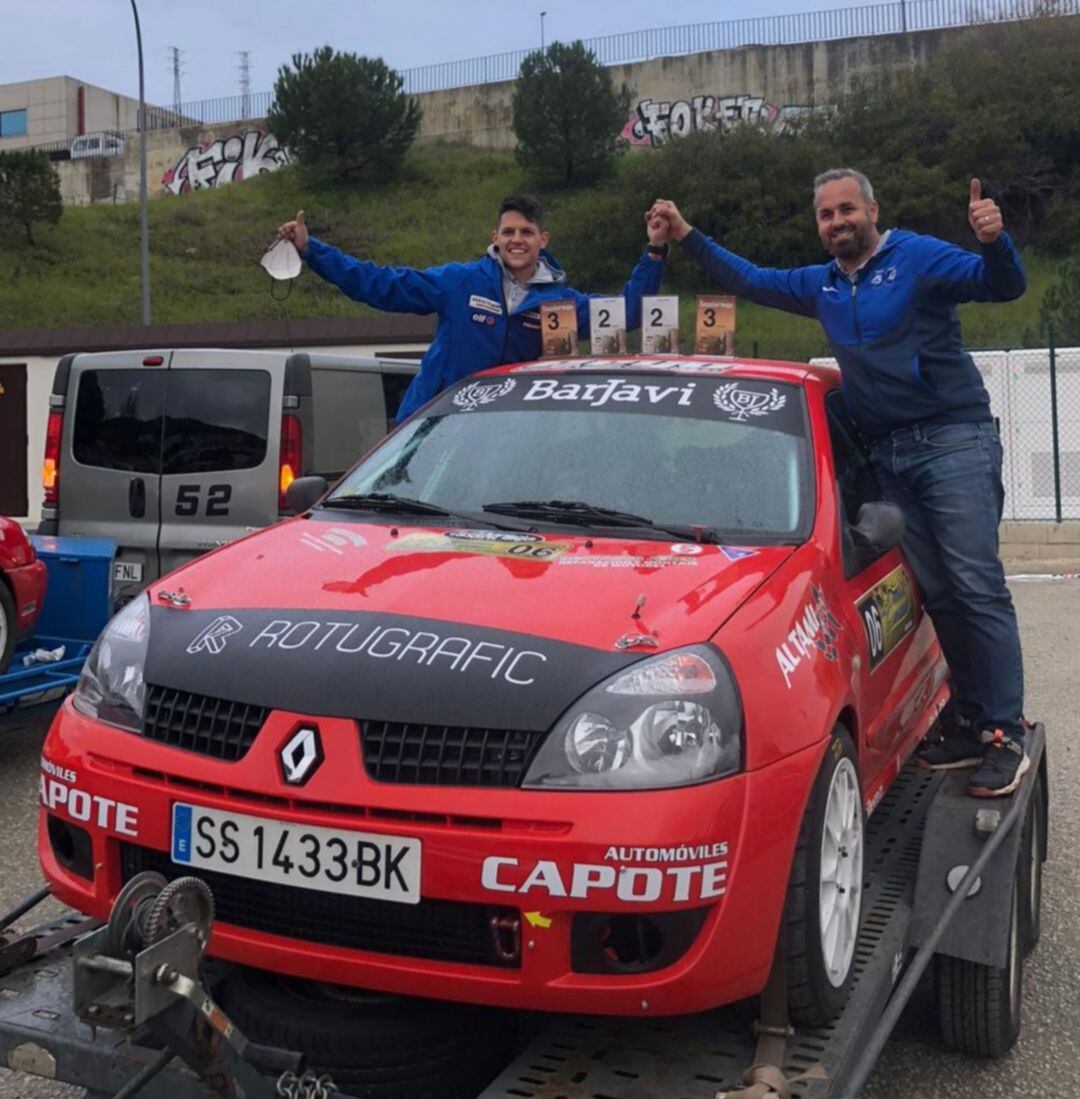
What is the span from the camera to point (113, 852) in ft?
8.84

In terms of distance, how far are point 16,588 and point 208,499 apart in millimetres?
1907

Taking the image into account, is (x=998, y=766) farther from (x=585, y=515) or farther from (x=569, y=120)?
(x=569, y=120)

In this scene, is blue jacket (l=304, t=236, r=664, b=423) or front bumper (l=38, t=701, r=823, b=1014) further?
blue jacket (l=304, t=236, r=664, b=423)

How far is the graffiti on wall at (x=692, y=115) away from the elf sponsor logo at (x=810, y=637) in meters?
41.5

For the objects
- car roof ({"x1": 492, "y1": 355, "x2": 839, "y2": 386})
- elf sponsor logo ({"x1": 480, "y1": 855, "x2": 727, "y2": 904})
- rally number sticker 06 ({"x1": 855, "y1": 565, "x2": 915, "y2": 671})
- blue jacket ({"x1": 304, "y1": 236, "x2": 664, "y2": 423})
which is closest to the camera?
elf sponsor logo ({"x1": 480, "y1": 855, "x2": 727, "y2": 904})

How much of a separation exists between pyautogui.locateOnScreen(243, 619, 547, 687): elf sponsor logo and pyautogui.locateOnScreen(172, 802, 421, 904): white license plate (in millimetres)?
355

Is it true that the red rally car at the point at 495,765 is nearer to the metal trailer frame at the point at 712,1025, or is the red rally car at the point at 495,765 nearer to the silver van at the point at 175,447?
the metal trailer frame at the point at 712,1025

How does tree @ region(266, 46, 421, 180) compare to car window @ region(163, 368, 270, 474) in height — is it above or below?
above

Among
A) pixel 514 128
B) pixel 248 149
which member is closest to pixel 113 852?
pixel 514 128

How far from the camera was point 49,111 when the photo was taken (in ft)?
215

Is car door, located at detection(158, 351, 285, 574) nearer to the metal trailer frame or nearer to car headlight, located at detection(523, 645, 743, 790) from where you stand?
the metal trailer frame

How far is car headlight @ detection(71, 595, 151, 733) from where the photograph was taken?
→ 2762mm

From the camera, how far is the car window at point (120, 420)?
797 centimetres

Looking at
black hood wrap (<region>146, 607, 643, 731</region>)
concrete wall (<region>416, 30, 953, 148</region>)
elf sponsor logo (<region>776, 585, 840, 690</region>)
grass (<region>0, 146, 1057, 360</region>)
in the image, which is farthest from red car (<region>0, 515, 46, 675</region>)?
concrete wall (<region>416, 30, 953, 148</region>)
